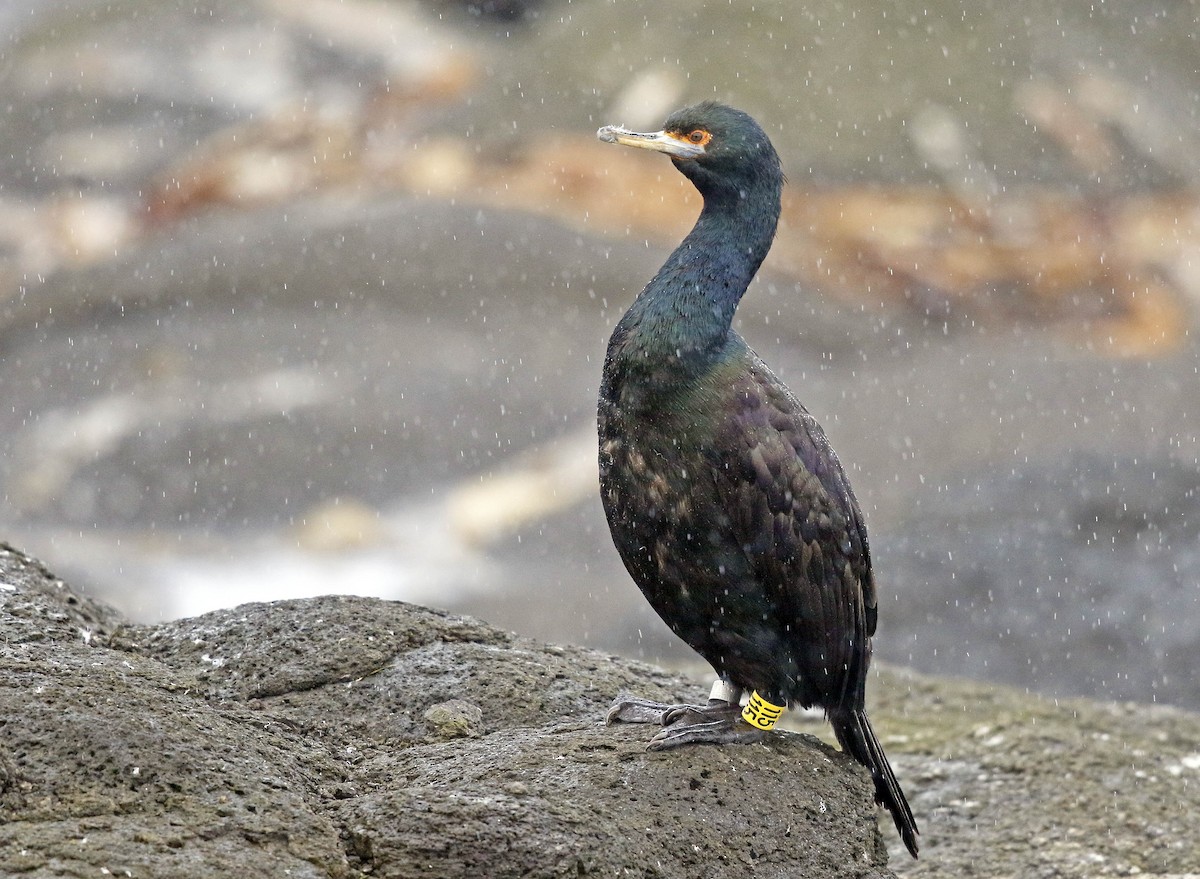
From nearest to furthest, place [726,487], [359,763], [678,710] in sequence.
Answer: [359,763] < [726,487] < [678,710]

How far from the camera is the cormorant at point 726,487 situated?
4.21m

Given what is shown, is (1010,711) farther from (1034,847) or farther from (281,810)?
(281,810)

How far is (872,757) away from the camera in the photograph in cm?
453

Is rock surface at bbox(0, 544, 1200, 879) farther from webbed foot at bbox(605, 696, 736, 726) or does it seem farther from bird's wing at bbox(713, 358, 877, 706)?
A: bird's wing at bbox(713, 358, 877, 706)

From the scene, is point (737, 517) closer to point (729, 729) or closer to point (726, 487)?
point (726, 487)

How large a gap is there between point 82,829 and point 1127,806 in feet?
16.4

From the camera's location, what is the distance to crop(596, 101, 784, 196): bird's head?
14.3ft

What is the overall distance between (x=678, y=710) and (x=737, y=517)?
62cm

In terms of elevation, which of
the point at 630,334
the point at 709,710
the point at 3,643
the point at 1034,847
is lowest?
the point at 1034,847

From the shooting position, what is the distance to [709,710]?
4363 mm

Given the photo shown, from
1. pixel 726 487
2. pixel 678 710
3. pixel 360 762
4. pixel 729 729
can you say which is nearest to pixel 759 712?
pixel 729 729

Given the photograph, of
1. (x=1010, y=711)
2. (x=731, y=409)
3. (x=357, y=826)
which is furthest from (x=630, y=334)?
(x=1010, y=711)

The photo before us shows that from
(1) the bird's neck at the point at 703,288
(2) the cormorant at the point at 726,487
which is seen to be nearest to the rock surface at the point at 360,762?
(2) the cormorant at the point at 726,487

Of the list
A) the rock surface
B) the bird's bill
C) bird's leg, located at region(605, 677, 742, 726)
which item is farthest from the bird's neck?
the rock surface
